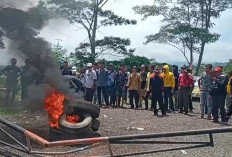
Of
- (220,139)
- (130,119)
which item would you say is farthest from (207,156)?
(130,119)

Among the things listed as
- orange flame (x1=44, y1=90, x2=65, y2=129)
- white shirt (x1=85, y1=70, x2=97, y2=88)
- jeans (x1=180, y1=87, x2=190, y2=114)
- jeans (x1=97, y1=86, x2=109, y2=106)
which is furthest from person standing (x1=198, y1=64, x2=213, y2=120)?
orange flame (x1=44, y1=90, x2=65, y2=129)

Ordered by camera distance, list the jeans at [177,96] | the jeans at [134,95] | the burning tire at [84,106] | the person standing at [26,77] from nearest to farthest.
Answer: the burning tire at [84,106] < the person standing at [26,77] < the jeans at [177,96] < the jeans at [134,95]

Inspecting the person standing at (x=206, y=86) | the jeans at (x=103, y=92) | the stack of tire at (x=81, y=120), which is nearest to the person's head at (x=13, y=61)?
the stack of tire at (x=81, y=120)

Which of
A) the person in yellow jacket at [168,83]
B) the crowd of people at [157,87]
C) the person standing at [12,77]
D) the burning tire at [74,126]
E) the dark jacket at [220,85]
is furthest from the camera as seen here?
the person in yellow jacket at [168,83]

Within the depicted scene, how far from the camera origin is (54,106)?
9148 millimetres

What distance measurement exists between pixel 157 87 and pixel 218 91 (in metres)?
2.47

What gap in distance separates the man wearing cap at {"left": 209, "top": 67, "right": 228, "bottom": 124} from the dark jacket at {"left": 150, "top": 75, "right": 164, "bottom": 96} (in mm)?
2016

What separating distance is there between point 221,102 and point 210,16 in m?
23.6

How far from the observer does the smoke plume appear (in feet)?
32.1

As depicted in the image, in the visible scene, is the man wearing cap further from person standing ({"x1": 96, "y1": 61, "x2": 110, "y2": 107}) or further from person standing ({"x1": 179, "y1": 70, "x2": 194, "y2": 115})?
person standing ({"x1": 96, "y1": 61, "x2": 110, "y2": 107})

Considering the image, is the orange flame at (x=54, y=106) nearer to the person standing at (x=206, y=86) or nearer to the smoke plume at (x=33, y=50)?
the smoke plume at (x=33, y=50)

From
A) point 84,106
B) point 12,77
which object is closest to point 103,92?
point 12,77

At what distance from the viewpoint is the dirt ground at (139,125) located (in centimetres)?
801

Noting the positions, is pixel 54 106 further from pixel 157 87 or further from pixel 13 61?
pixel 157 87
